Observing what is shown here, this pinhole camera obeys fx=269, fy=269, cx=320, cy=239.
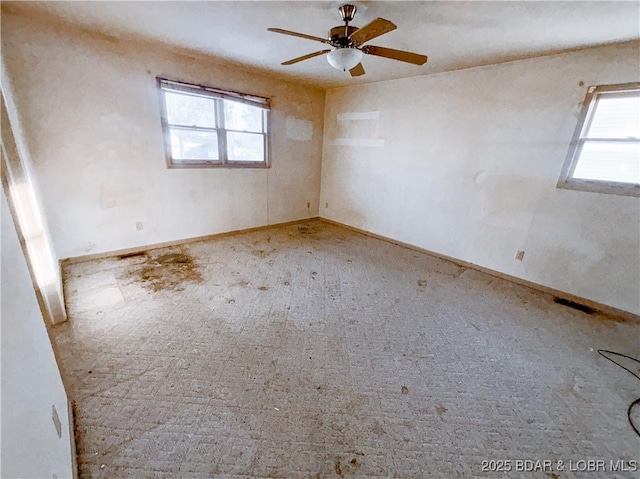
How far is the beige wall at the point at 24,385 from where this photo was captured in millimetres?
670

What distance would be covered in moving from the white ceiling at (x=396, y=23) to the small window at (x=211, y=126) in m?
0.60

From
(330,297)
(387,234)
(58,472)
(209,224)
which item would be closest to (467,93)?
(387,234)

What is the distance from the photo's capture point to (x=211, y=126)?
3795 millimetres

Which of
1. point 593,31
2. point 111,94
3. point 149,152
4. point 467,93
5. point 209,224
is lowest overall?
point 209,224

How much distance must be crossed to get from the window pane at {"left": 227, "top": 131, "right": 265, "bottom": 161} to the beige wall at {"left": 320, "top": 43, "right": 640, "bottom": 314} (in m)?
1.56

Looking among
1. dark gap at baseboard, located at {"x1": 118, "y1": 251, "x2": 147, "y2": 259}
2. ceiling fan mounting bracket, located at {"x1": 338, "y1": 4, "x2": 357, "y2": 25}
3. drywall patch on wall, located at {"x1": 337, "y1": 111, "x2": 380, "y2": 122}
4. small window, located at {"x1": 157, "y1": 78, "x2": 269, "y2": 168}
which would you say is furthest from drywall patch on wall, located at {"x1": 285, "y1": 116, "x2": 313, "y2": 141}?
dark gap at baseboard, located at {"x1": 118, "y1": 251, "x2": 147, "y2": 259}

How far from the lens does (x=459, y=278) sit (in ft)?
10.8

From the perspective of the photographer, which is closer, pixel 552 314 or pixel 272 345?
pixel 272 345

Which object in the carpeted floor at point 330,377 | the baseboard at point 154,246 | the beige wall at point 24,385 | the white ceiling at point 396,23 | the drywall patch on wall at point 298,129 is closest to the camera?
the beige wall at point 24,385

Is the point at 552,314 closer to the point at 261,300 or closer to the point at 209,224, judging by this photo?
the point at 261,300

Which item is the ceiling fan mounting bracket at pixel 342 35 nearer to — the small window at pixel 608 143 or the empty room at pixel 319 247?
the empty room at pixel 319 247

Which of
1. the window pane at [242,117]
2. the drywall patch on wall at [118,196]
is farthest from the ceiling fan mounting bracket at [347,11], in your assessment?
the drywall patch on wall at [118,196]

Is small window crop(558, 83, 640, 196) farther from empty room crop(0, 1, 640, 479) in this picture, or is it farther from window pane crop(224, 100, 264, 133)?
window pane crop(224, 100, 264, 133)

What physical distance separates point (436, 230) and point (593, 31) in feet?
7.81
